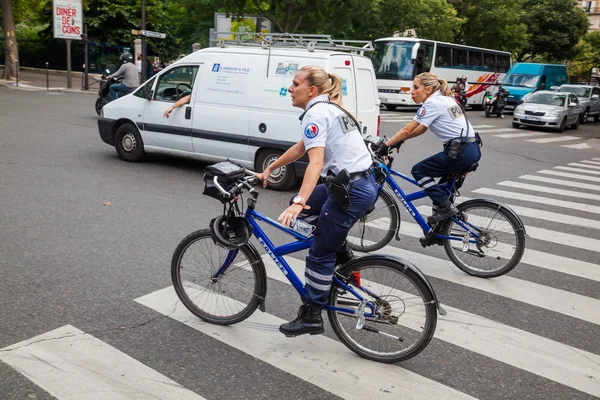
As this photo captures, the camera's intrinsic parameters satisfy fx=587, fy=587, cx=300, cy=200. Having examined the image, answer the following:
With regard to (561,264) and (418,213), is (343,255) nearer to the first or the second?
(418,213)

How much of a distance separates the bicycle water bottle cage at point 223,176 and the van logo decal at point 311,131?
55cm

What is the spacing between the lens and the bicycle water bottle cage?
3.66 meters

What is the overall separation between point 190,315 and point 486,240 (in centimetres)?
275

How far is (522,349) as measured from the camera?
3.94m

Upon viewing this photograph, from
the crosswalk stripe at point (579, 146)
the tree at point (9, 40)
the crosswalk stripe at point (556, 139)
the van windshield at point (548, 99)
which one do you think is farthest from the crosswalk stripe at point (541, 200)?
the tree at point (9, 40)

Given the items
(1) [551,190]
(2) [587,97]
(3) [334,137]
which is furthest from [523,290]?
(2) [587,97]

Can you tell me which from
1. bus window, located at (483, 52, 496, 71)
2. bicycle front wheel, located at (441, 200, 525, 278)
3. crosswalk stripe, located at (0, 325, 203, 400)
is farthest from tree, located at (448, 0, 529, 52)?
crosswalk stripe, located at (0, 325, 203, 400)

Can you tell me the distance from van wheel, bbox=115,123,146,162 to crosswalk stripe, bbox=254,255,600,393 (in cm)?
662

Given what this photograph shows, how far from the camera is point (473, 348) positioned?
12.8 ft

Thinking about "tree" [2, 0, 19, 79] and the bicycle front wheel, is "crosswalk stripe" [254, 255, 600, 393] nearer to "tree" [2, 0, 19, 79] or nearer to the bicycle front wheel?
the bicycle front wheel

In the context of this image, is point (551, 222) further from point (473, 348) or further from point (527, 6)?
point (527, 6)

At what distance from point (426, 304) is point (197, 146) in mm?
6137

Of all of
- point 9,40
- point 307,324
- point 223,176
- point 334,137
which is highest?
point 9,40

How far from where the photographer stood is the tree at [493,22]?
43375mm
